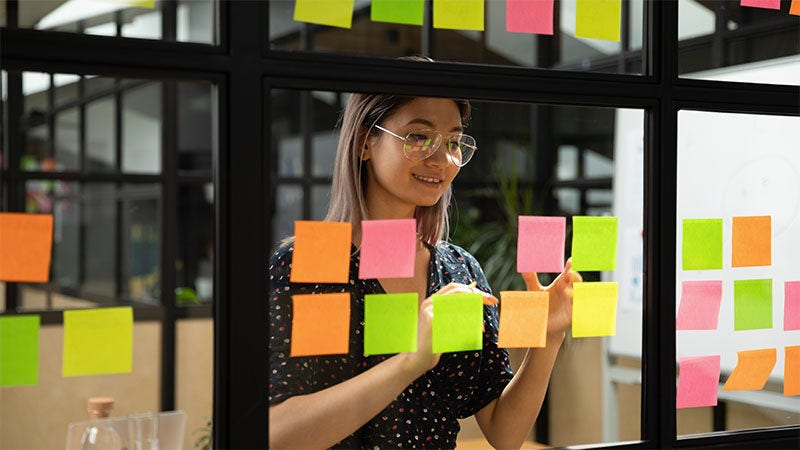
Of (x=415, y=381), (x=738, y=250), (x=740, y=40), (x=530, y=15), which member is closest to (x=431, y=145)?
(x=530, y=15)

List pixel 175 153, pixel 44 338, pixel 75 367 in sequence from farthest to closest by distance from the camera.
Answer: pixel 175 153 < pixel 44 338 < pixel 75 367

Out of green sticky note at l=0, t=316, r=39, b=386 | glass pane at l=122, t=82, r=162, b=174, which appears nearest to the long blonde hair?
green sticky note at l=0, t=316, r=39, b=386

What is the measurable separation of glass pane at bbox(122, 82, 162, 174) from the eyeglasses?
12.5 ft

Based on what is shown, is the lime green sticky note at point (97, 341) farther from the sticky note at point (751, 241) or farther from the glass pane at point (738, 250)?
the sticky note at point (751, 241)

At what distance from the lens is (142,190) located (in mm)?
4496

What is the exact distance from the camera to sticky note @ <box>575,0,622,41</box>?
1.23 metres

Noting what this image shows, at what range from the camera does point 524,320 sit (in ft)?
3.94

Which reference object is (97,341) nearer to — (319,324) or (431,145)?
(319,324)

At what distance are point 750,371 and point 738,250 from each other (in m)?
0.18

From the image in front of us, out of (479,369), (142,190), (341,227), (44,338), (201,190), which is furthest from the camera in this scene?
(201,190)

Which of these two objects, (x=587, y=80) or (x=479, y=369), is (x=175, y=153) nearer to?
(x=479, y=369)

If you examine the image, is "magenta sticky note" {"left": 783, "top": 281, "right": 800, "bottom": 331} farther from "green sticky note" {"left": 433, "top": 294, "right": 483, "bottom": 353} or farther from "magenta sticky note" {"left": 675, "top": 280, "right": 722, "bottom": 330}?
"green sticky note" {"left": 433, "top": 294, "right": 483, "bottom": 353}

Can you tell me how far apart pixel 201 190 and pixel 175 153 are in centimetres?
146

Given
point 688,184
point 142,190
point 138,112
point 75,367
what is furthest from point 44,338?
point 75,367
